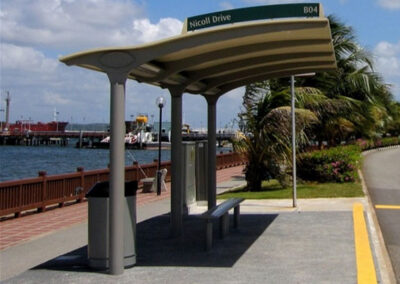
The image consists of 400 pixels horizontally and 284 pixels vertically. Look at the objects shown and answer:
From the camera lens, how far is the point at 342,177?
1884 centimetres

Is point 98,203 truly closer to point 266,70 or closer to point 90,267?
point 90,267

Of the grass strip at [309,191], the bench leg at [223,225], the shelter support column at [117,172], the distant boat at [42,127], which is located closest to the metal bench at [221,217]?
the bench leg at [223,225]

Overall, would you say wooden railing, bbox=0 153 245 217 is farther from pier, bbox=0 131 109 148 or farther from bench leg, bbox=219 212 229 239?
pier, bbox=0 131 109 148

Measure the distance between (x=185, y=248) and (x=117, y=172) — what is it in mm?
2266

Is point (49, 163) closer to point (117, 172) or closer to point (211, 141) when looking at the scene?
point (211, 141)

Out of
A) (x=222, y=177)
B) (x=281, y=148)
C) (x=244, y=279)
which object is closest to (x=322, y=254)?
(x=244, y=279)

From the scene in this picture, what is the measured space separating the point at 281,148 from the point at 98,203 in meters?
10.2

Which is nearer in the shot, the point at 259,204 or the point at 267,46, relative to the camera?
the point at 267,46

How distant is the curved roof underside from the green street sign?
8.1 inches

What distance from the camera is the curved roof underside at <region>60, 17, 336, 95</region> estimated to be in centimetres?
662

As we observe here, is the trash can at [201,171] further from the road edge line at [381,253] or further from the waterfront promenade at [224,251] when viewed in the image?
the road edge line at [381,253]

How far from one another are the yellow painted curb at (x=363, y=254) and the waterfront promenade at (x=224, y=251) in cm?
5

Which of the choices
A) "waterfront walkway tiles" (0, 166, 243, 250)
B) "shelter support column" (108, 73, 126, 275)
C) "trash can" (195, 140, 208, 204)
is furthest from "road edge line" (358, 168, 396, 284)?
"waterfront walkway tiles" (0, 166, 243, 250)

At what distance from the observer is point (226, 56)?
7.95 meters
